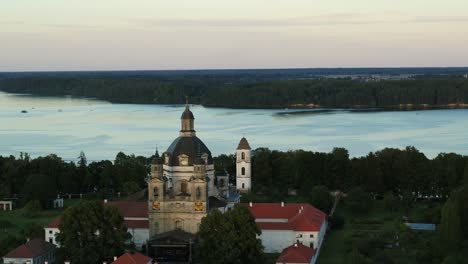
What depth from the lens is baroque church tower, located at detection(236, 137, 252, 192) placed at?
33.5m

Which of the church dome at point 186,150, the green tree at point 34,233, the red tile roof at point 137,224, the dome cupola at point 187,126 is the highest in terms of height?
the dome cupola at point 187,126

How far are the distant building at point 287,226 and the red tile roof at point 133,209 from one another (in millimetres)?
3307

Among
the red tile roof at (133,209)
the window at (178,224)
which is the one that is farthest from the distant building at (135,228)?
the window at (178,224)

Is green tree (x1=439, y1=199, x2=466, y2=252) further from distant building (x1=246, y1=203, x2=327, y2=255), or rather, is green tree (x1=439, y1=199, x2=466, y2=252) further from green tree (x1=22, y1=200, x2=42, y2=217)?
green tree (x1=22, y1=200, x2=42, y2=217)

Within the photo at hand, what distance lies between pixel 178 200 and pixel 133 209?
→ 2.71 metres

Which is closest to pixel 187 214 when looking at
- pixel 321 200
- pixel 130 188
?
pixel 321 200

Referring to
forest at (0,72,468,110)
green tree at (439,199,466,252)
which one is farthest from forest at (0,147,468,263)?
forest at (0,72,468,110)

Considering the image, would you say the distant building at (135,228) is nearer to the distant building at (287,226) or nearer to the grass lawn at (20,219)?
the grass lawn at (20,219)

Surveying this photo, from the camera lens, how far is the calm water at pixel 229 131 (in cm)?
4934

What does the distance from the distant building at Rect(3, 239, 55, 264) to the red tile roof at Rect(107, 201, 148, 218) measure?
3.44 m

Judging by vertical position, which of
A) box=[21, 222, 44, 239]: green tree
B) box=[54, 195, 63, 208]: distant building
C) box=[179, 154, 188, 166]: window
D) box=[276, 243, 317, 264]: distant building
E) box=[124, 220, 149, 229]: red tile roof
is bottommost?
box=[276, 243, 317, 264]: distant building

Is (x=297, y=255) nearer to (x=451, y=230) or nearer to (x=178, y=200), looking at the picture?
(x=451, y=230)

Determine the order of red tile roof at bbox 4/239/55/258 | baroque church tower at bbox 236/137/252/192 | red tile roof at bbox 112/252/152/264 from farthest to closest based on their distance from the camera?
baroque church tower at bbox 236/137/252/192 → red tile roof at bbox 4/239/55/258 → red tile roof at bbox 112/252/152/264

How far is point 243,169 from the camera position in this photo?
110 feet
